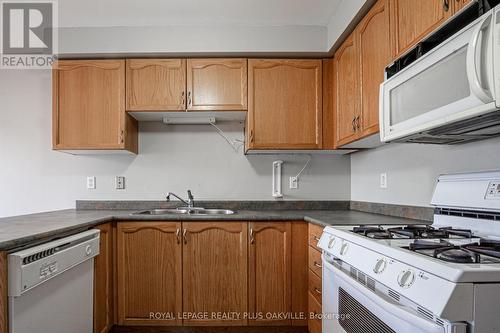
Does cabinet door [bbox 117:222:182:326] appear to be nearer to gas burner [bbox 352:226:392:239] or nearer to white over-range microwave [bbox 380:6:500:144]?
gas burner [bbox 352:226:392:239]

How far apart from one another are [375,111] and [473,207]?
26.5 inches

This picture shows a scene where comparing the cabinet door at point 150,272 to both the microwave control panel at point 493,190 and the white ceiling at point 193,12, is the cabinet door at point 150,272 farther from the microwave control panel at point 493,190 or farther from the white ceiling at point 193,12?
the microwave control panel at point 493,190

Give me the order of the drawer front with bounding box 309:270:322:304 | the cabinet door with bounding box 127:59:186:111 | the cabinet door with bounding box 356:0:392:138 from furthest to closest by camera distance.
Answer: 1. the cabinet door with bounding box 127:59:186:111
2. the drawer front with bounding box 309:270:322:304
3. the cabinet door with bounding box 356:0:392:138

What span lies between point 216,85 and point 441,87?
1.70 meters

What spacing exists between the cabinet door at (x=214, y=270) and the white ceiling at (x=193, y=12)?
4.91ft

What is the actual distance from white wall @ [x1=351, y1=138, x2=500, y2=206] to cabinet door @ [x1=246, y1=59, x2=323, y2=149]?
448 millimetres

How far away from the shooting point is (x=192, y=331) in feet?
7.27

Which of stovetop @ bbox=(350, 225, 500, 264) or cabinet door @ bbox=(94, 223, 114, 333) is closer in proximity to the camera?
stovetop @ bbox=(350, 225, 500, 264)

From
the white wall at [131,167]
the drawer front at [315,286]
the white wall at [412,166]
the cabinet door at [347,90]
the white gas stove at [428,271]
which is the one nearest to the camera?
the white gas stove at [428,271]

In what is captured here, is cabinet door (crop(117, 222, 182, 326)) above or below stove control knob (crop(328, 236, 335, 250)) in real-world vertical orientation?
below

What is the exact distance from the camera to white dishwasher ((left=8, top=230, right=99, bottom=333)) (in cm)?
121

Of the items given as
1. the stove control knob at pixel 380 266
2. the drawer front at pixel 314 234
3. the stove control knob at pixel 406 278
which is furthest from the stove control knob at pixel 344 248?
the drawer front at pixel 314 234

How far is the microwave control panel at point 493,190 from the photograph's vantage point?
1.22 metres

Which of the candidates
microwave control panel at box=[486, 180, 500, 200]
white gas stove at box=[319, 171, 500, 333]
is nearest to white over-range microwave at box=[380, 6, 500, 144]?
Result: microwave control panel at box=[486, 180, 500, 200]
